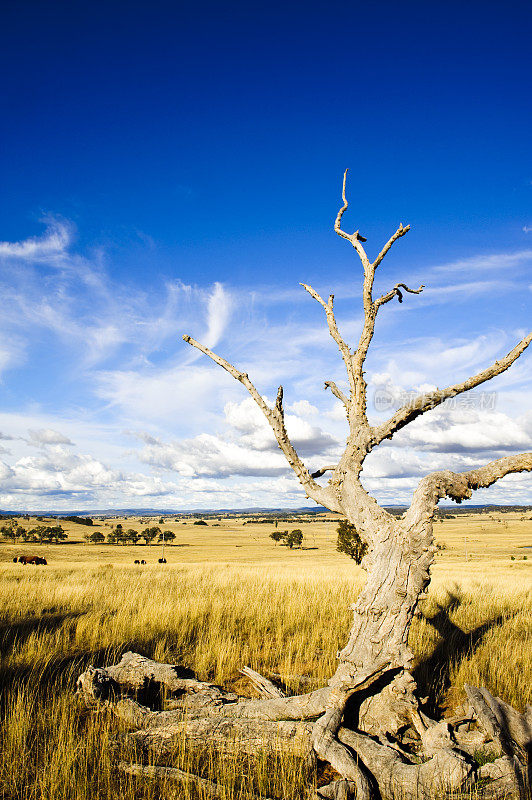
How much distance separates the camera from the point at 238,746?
13.7 feet

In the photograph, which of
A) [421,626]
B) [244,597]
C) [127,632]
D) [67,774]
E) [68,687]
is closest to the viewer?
[67,774]

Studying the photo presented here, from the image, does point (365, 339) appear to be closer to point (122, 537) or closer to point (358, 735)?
point (358, 735)

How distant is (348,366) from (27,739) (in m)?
5.35

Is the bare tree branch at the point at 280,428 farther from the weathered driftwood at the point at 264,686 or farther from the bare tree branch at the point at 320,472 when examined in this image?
the weathered driftwood at the point at 264,686

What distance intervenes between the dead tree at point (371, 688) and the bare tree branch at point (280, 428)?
1cm

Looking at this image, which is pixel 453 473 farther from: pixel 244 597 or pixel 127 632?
pixel 244 597

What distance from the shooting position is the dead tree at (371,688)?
3.68 meters

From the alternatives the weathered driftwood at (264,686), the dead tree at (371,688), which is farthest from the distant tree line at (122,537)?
the dead tree at (371,688)

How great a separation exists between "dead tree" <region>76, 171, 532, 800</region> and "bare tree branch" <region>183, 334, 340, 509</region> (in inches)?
0.6

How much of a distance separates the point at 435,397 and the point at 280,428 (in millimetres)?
1900

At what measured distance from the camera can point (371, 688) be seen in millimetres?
4742

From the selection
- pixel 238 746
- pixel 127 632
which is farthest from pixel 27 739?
pixel 127 632

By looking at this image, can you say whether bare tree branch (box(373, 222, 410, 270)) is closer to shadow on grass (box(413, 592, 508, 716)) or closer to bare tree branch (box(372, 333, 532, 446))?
bare tree branch (box(372, 333, 532, 446))

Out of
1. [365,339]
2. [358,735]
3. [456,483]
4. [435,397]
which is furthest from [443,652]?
[365,339]
